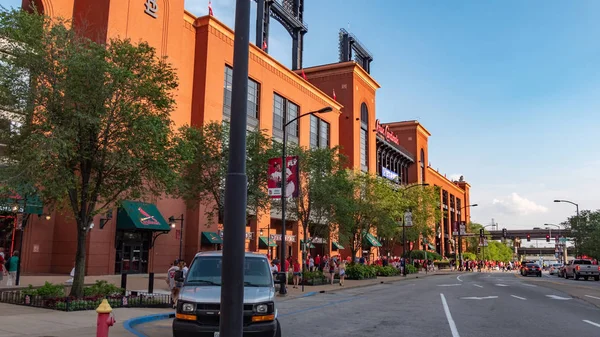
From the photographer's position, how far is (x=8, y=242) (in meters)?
27.0

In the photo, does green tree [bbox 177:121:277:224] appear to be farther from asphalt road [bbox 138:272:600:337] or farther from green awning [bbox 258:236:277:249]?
green awning [bbox 258:236:277:249]

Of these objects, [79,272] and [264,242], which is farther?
[264,242]

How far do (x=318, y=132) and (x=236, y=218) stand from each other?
51.6 m

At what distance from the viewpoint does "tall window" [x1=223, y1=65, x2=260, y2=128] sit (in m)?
40.7

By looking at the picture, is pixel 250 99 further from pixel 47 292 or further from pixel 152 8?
pixel 47 292

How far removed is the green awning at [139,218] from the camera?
29.5 metres

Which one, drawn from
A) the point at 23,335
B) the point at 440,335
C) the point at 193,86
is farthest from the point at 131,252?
the point at 440,335

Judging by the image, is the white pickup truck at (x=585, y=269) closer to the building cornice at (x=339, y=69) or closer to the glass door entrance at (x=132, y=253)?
the building cornice at (x=339, y=69)

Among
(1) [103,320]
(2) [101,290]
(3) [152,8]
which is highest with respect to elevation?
(3) [152,8]

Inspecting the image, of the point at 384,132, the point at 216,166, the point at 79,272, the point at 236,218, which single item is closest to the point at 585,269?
the point at 216,166

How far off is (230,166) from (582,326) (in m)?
11.3

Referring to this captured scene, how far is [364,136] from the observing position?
68188 millimetres

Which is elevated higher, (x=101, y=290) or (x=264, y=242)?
(x=264, y=242)

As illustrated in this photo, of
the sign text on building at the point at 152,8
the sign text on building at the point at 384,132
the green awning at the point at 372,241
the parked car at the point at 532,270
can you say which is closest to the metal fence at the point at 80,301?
the sign text on building at the point at 152,8
